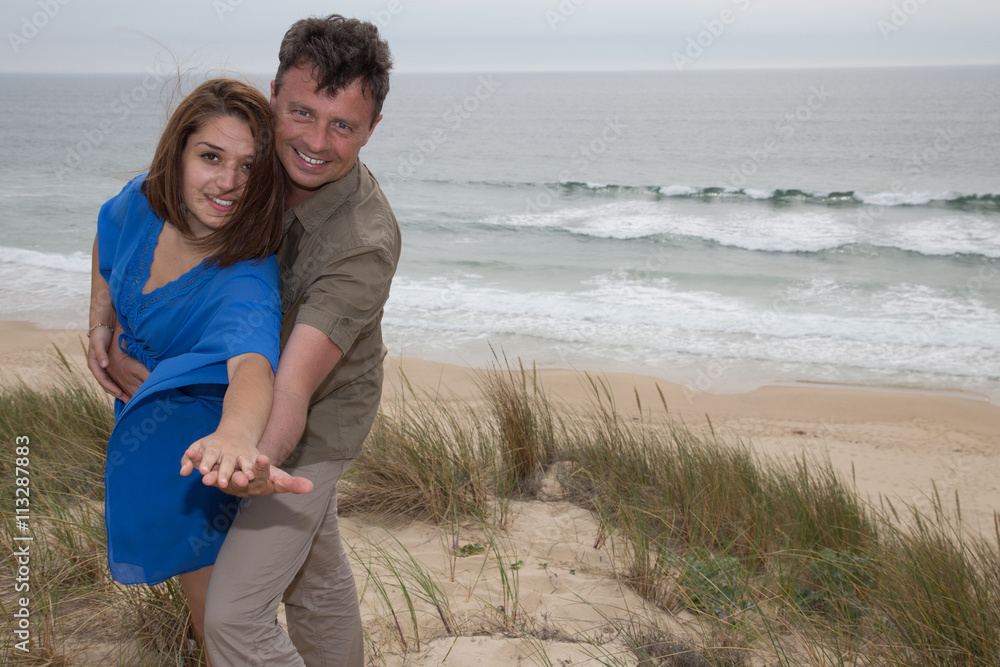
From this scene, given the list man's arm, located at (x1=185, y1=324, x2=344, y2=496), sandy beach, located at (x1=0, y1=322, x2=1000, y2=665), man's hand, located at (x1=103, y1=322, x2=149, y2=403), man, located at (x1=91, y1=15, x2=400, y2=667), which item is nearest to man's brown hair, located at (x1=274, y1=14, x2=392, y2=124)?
man, located at (x1=91, y1=15, x2=400, y2=667)

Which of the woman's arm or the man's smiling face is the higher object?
the man's smiling face

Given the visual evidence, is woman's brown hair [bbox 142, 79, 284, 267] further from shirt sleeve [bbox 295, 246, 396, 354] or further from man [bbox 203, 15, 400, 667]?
shirt sleeve [bbox 295, 246, 396, 354]

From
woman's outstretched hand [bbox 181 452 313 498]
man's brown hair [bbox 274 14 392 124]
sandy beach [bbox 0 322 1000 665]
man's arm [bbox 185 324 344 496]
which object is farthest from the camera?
sandy beach [bbox 0 322 1000 665]

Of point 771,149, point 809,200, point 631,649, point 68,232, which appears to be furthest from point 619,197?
point 631,649

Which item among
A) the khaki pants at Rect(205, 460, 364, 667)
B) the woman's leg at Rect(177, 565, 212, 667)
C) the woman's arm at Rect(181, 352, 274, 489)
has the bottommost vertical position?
the woman's leg at Rect(177, 565, 212, 667)

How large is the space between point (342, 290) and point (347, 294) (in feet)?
0.05

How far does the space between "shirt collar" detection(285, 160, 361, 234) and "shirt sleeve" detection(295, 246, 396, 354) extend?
0.65 ft

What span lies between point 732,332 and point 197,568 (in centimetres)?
980

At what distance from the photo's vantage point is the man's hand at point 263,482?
1.49m

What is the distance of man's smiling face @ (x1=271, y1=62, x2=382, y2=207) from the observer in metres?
2.09

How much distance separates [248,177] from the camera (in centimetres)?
203

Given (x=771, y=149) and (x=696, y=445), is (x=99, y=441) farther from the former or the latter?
(x=771, y=149)

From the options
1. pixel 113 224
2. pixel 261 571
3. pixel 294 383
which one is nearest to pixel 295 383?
pixel 294 383

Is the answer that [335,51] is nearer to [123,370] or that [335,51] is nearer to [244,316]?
[244,316]
